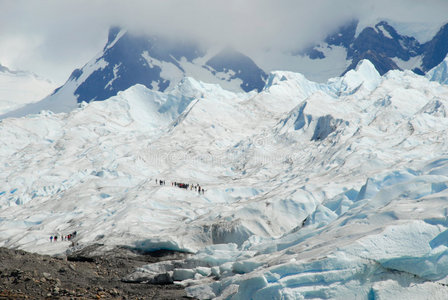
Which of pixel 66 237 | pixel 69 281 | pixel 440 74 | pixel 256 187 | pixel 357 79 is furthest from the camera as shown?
pixel 357 79

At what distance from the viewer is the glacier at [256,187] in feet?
67.1

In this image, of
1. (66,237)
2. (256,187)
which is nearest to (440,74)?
(256,187)

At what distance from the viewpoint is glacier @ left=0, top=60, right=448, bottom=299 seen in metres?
20.4

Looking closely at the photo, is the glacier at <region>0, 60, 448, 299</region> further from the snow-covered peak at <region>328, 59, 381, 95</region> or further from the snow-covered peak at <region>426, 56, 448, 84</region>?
the snow-covered peak at <region>426, 56, 448, 84</region>

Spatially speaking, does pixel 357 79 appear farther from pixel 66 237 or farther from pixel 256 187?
pixel 66 237

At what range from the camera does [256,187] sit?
2566 inches

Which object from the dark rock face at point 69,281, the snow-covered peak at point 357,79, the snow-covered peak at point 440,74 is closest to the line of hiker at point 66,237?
the dark rock face at point 69,281

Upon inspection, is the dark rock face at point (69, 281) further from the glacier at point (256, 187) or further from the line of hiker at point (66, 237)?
the line of hiker at point (66, 237)

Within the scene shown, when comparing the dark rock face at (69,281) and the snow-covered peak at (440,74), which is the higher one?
the dark rock face at (69,281)

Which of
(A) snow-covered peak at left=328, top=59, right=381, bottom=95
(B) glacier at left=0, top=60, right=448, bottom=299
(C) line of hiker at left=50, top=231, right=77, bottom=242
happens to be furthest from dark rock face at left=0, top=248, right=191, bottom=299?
(A) snow-covered peak at left=328, top=59, right=381, bottom=95

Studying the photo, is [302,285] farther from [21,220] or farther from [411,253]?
[21,220]

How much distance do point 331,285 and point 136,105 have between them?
12145 centimetres

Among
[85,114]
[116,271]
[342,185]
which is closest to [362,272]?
[116,271]

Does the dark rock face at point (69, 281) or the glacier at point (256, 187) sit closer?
the glacier at point (256, 187)
